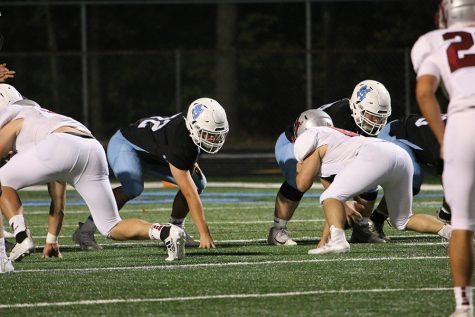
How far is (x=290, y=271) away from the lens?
24.8 feet

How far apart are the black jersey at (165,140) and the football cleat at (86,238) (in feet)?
2.43

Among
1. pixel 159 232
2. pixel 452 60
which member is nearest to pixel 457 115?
pixel 452 60

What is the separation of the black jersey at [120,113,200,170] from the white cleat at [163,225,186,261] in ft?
3.40

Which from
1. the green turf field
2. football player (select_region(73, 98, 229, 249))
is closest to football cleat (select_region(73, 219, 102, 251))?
football player (select_region(73, 98, 229, 249))

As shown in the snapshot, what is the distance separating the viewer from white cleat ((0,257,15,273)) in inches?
296

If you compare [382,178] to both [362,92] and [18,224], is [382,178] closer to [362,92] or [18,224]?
[362,92]

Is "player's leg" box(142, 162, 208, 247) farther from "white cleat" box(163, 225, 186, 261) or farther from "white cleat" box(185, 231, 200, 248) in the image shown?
"white cleat" box(163, 225, 186, 261)

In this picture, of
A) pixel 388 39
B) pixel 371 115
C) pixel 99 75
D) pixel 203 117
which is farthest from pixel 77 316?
pixel 388 39

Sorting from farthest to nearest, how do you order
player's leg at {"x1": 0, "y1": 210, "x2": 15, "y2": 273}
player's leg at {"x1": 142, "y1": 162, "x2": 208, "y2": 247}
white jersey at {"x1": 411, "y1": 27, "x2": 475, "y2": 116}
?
player's leg at {"x1": 142, "y1": 162, "x2": 208, "y2": 247}, player's leg at {"x1": 0, "y1": 210, "x2": 15, "y2": 273}, white jersey at {"x1": 411, "y1": 27, "x2": 475, "y2": 116}

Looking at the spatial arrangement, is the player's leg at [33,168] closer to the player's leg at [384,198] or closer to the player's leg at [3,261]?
the player's leg at [3,261]

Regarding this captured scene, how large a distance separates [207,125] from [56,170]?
1364 millimetres

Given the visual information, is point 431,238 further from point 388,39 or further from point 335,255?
point 388,39

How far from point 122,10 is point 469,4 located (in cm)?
2491

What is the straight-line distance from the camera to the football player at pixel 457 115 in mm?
5691
